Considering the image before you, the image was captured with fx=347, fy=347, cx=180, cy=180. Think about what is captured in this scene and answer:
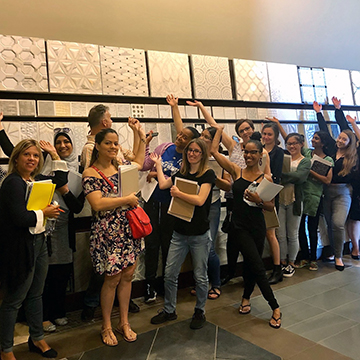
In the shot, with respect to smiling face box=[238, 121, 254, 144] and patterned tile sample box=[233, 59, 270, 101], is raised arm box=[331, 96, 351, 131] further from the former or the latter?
smiling face box=[238, 121, 254, 144]

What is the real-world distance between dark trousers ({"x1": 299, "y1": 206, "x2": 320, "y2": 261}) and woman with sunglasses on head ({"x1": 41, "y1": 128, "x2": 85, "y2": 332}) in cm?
261

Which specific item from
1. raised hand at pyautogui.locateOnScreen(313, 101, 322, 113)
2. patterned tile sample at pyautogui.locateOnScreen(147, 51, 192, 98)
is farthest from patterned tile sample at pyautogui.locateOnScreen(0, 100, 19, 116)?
raised hand at pyautogui.locateOnScreen(313, 101, 322, 113)

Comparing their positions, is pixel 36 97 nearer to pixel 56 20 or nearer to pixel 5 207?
pixel 56 20

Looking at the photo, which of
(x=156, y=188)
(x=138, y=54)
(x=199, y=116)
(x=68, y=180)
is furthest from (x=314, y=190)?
(x=68, y=180)

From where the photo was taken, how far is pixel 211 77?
401cm

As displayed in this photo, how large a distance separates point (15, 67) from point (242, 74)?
99.7 inches

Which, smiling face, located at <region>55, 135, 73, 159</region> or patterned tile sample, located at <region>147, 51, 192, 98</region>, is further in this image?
patterned tile sample, located at <region>147, 51, 192, 98</region>

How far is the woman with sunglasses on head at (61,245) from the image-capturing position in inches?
100

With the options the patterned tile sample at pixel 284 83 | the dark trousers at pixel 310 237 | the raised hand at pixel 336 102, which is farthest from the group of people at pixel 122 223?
the raised hand at pixel 336 102

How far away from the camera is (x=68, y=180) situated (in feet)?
8.30

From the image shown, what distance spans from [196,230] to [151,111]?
1663mm

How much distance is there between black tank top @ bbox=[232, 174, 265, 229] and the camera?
2.59 metres

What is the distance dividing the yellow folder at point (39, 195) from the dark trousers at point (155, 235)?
1140 mm

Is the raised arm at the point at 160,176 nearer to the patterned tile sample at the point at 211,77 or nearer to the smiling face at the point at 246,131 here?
the smiling face at the point at 246,131
